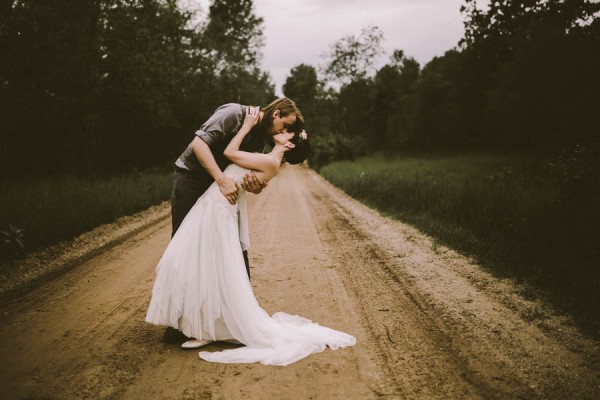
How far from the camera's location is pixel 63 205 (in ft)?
32.4

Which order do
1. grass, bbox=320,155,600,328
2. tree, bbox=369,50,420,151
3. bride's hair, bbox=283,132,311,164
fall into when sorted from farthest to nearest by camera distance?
tree, bbox=369,50,420,151
grass, bbox=320,155,600,328
bride's hair, bbox=283,132,311,164

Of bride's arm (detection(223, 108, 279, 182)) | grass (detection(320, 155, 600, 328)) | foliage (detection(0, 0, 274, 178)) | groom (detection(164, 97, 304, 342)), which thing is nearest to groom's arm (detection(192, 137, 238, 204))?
groom (detection(164, 97, 304, 342))

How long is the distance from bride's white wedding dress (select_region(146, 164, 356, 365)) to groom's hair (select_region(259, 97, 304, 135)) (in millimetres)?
444

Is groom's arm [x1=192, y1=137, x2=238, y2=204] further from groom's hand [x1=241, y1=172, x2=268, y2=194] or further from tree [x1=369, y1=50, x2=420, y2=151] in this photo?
tree [x1=369, y1=50, x2=420, y2=151]

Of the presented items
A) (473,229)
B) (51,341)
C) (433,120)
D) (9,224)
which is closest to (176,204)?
(51,341)

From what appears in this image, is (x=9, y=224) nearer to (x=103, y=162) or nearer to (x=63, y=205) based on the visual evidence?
(x=63, y=205)

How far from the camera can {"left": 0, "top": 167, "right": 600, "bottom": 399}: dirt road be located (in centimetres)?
307

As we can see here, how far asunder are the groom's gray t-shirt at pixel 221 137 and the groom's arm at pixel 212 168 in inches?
2.3

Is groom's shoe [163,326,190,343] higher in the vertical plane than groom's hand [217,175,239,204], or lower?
lower

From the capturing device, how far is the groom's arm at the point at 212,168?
3.68 metres

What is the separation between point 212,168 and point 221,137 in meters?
0.28

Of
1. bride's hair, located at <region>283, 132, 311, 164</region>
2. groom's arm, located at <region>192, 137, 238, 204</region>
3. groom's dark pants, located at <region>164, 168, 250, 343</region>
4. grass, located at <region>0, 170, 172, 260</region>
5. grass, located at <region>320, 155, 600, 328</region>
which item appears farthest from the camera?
grass, located at <region>0, 170, 172, 260</region>

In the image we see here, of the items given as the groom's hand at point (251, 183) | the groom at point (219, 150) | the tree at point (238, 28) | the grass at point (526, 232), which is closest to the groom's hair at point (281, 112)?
the groom at point (219, 150)

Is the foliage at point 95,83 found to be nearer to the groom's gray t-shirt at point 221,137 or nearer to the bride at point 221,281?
the groom's gray t-shirt at point 221,137
